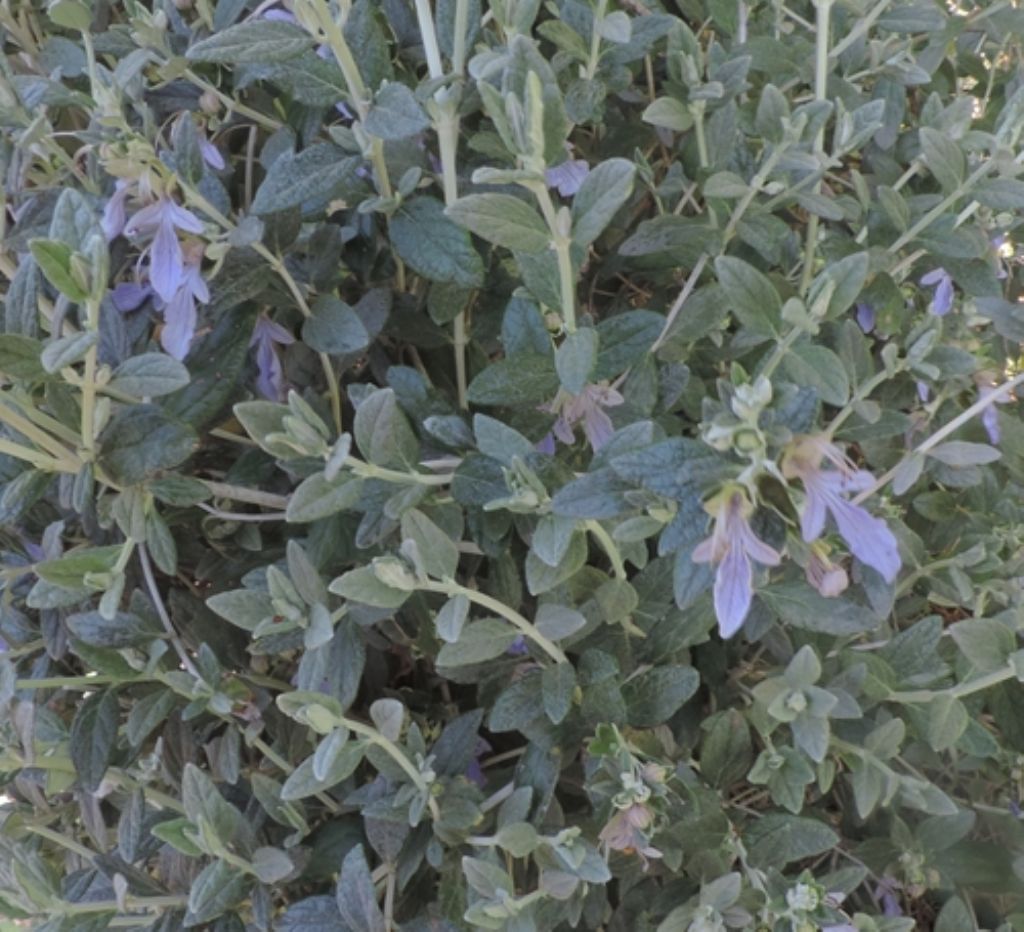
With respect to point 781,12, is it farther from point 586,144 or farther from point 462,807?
point 462,807

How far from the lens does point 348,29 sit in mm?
640

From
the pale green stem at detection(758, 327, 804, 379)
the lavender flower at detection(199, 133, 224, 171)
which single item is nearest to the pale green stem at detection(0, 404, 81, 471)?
the lavender flower at detection(199, 133, 224, 171)

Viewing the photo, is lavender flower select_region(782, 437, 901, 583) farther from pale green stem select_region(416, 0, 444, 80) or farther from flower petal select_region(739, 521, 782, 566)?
pale green stem select_region(416, 0, 444, 80)

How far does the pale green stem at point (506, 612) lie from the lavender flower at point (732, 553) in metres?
0.18

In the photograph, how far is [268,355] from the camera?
0.73 m

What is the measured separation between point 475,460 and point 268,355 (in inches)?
7.8

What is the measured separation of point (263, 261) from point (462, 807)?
0.39 m

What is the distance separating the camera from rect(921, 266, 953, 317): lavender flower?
31.4 inches

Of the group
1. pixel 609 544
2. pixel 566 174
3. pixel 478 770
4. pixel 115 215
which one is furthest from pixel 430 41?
pixel 478 770

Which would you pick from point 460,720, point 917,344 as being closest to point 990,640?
point 917,344

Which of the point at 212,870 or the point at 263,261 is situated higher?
the point at 263,261

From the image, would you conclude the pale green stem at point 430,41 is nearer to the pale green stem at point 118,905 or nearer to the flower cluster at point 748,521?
the flower cluster at point 748,521

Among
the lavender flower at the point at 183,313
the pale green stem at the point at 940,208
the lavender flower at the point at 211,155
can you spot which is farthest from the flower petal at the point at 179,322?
the pale green stem at the point at 940,208

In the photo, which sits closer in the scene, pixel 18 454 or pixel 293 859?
pixel 18 454
